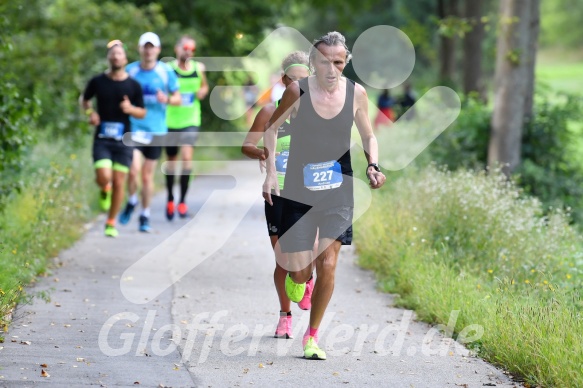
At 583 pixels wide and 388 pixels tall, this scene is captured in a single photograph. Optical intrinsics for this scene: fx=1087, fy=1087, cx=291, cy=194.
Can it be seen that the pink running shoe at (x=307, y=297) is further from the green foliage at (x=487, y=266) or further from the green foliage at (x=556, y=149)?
the green foliage at (x=556, y=149)

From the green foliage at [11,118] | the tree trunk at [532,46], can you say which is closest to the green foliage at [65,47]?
the tree trunk at [532,46]

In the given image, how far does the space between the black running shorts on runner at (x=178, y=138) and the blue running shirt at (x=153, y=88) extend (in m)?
0.55

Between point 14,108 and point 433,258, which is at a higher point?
point 14,108

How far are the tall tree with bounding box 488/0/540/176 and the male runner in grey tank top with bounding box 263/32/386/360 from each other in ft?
25.5

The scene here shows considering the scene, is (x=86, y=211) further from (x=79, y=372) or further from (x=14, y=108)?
(x=79, y=372)

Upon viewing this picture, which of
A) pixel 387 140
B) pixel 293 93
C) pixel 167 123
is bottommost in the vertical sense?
pixel 387 140

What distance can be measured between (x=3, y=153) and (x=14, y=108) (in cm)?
43

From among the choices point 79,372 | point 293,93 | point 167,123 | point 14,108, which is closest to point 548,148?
point 167,123

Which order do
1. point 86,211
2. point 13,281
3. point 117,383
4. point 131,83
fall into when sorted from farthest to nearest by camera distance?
point 86,211 < point 131,83 < point 13,281 < point 117,383

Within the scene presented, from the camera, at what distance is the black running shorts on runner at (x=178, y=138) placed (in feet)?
44.3

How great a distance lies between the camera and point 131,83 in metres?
12.0

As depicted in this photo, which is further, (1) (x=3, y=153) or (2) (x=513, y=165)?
(2) (x=513, y=165)

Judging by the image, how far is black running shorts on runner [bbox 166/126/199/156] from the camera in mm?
13516

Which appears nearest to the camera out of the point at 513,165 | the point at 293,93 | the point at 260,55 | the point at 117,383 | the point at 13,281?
the point at 117,383
